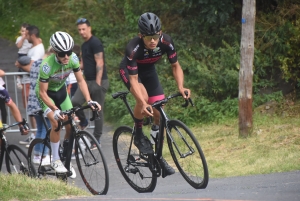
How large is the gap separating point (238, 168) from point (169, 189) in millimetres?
1668

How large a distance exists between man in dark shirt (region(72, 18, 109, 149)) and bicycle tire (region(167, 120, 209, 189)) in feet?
12.9

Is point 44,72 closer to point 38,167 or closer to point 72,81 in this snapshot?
point 38,167

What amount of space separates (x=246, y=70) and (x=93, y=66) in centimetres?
266

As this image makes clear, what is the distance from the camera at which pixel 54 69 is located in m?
9.20

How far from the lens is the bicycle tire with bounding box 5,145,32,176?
10.1m

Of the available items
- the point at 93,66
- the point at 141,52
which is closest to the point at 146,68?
the point at 141,52

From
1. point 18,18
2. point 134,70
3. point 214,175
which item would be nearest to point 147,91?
point 134,70

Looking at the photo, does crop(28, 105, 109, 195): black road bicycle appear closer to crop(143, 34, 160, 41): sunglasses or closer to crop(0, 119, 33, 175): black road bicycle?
crop(0, 119, 33, 175): black road bicycle

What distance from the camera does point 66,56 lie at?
9.07m

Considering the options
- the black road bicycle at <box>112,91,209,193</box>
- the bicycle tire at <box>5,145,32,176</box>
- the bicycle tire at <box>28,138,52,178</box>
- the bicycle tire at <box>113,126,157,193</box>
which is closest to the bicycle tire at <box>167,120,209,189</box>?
the black road bicycle at <box>112,91,209,193</box>

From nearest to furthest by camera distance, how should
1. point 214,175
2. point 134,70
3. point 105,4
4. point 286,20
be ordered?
point 134,70 → point 214,175 → point 286,20 → point 105,4

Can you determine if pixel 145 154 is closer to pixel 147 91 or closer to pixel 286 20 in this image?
pixel 147 91

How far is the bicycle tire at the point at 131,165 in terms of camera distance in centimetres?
896

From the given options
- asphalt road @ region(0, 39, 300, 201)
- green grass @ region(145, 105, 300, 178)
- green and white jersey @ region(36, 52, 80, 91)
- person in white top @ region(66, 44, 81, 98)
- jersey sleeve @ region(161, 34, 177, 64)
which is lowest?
green grass @ region(145, 105, 300, 178)
